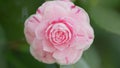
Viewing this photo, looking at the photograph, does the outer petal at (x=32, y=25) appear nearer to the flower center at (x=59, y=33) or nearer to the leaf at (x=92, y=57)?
the flower center at (x=59, y=33)

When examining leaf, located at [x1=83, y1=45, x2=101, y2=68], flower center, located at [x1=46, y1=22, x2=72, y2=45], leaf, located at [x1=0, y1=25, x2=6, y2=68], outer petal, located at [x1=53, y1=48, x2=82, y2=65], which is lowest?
leaf, located at [x1=83, y1=45, x2=101, y2=68]

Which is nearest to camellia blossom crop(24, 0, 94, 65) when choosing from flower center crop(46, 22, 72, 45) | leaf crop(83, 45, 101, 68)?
flower center crop(46, 22, 72, 45)

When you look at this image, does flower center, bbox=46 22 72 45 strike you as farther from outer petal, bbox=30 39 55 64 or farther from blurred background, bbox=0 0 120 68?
blurred background, bbox=0 0 120 68

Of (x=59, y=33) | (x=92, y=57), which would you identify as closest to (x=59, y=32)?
(x=59, y=33)

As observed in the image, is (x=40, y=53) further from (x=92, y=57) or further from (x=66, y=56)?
(x=92, y=57)

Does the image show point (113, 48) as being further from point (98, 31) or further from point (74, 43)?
point (74, 43)

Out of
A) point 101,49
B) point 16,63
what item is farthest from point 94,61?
point 16,63

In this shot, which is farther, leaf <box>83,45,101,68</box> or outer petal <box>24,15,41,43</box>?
leaf <box>83,45,101,68</box>
